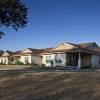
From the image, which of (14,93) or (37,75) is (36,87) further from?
(37,75)

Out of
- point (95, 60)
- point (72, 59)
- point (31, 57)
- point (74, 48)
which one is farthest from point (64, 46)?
point (31, 57)

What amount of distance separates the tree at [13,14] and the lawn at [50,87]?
11.2m

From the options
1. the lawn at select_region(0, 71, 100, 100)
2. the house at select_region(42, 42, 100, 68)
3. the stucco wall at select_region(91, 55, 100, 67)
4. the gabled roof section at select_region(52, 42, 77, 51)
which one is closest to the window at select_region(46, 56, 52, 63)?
the house at select_region(42, 42, 100, 68)

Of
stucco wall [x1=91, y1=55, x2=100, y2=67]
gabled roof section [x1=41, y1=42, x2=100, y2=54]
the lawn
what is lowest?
the lawn

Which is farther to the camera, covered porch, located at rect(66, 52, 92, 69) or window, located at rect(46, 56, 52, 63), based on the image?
window, located at rect(46, 56, 52, 63)

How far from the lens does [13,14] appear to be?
123ft

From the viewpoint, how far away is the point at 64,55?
5031cm

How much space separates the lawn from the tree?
11.2m

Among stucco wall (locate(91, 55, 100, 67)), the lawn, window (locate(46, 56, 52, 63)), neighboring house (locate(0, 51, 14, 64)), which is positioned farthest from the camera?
neighboring house (locate(0, 51, 14, 64))

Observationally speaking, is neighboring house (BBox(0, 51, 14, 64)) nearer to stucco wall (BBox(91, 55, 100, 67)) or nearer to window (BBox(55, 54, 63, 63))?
window (BBox(55, 54, 63, 63))

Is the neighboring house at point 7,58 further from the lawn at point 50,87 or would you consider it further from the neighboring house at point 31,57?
the lawn at point 50,87

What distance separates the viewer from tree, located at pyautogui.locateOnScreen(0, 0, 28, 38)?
118 ft

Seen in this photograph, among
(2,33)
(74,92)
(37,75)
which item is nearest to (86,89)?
(74,92)

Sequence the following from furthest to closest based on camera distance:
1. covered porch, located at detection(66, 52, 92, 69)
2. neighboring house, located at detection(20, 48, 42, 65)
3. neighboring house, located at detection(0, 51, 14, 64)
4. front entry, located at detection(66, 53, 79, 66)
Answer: neighboring house, located at detection(0, 51, 14, 64) → neighboring house, located at detection(20, 48, 42, 65) → front entry, located at detection(66, 53, 79, 66) → covered porch, located at detection(66, 52, 92, 69)
